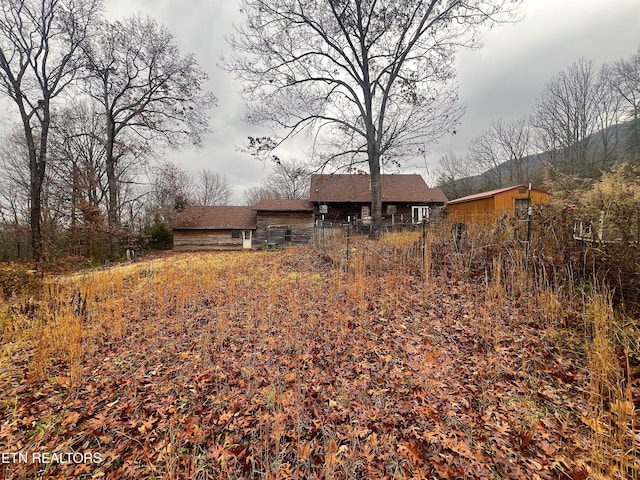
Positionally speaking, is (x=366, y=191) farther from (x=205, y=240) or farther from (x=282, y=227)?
(x=205, y=240)

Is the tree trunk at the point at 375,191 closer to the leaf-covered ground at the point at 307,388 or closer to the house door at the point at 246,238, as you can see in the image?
the leaf-covered ground at the point at 307,388

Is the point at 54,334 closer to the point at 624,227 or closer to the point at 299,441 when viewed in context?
the point at 299,441

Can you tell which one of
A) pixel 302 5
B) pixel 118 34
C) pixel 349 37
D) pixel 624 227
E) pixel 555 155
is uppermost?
pixel 118 34

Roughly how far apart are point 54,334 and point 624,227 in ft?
29.4

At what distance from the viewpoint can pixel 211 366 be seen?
3416mm

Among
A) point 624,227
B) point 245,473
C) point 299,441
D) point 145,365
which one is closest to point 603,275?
point 624,227

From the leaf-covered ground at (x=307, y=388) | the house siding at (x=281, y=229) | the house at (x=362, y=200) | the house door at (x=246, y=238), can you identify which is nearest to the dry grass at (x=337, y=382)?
the leaf-covered ground at (x=307, y=388)

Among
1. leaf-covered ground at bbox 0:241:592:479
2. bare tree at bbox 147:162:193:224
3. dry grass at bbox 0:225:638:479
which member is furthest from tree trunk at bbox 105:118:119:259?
leaf-covered ground at bbox 0:241:592:479

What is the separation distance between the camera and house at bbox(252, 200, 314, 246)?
821 inches

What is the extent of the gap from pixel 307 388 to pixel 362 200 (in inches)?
779

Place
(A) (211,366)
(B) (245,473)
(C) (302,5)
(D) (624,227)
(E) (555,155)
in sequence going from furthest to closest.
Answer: (E) (555,155), (C) (302,5), (D) (624,227), (A) (211,366), (B) (245,473)

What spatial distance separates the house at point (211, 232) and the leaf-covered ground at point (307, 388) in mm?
15814

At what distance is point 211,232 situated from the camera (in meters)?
21.1

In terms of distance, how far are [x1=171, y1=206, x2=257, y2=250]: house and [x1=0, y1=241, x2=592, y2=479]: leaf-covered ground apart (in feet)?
51.9
